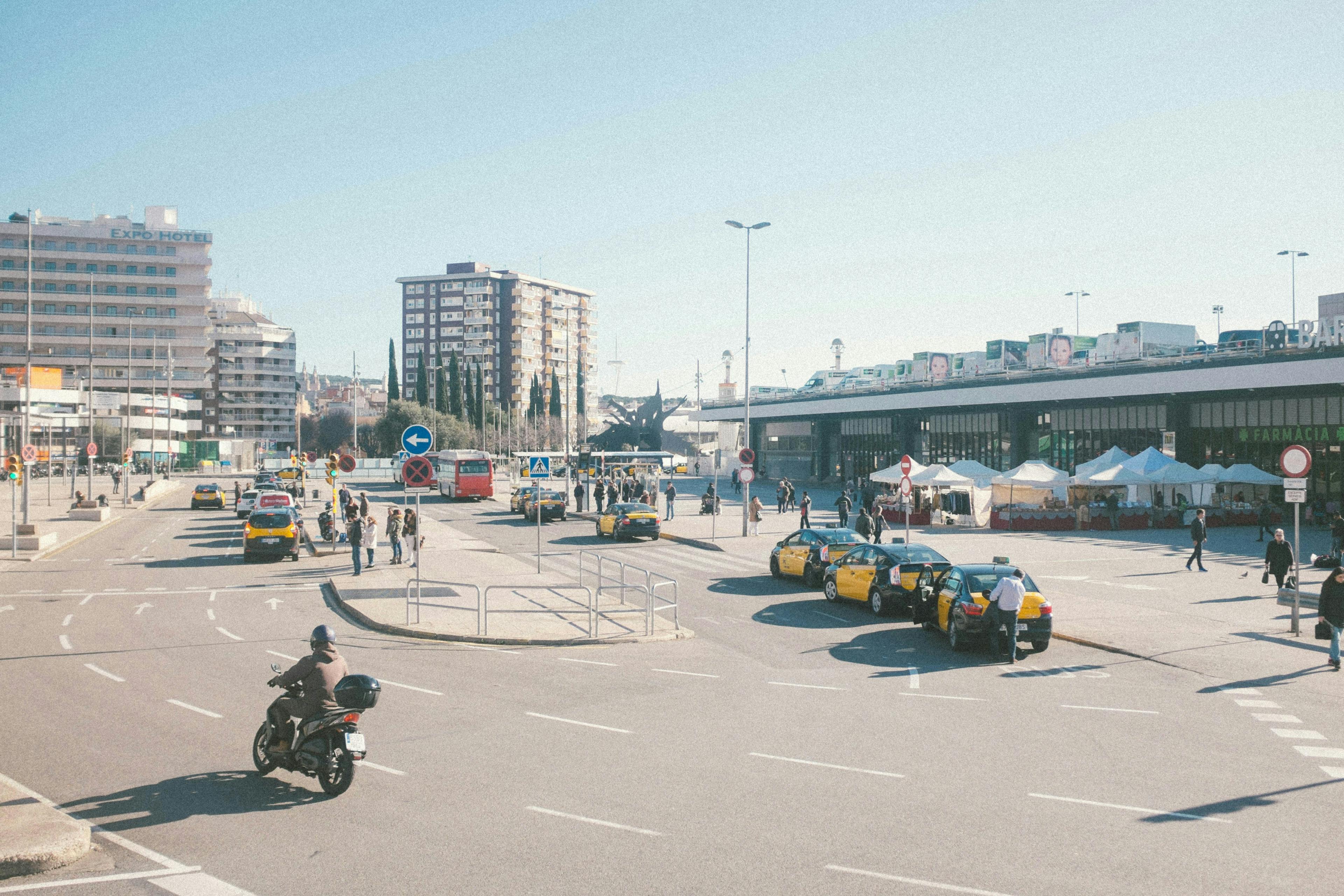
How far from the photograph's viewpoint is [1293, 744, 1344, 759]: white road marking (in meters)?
10.5

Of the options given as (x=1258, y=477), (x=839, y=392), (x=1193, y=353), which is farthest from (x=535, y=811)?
(x=839, y=392)

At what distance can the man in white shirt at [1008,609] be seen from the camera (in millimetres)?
15695

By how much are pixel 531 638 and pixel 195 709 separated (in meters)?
6.04

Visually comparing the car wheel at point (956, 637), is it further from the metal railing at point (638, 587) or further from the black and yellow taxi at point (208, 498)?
the black and yellow taxi at point (208, 498)

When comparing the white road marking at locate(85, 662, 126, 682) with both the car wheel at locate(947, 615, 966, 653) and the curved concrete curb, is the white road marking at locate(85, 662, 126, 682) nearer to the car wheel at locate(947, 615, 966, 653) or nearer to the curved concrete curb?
the curved concrete curb

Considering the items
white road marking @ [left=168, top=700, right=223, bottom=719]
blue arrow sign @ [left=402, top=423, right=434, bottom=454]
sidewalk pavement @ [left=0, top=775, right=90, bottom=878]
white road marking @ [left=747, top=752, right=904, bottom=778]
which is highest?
blue arrow sign @ [left=402, top=423, right=434, bottom=454]

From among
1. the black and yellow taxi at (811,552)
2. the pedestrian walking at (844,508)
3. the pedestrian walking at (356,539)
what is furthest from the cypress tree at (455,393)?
the black and yellow taxi at (811,552)

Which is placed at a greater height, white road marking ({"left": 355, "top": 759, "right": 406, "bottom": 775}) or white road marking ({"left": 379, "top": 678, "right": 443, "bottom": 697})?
white road marking ({"left": 355, "top": 759, "right": 406, "bottom": 775})

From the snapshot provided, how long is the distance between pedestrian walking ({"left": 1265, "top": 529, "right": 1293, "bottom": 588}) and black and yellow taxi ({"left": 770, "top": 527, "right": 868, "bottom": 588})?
8.65 metres

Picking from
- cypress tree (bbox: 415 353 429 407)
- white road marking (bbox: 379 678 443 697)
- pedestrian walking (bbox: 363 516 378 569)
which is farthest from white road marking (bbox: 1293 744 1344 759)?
cypress tree (bbox: 415 353 429 407)

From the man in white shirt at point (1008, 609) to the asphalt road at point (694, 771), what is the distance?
525 mm

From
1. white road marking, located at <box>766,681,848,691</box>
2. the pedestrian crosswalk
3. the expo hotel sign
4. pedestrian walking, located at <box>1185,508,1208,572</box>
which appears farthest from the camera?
the expo hotel sign

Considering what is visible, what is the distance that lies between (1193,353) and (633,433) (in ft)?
249

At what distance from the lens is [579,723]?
11703 millimetres
